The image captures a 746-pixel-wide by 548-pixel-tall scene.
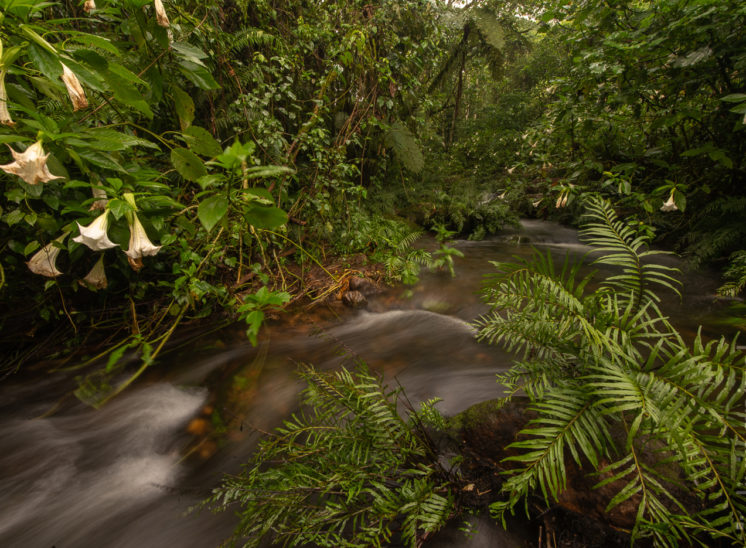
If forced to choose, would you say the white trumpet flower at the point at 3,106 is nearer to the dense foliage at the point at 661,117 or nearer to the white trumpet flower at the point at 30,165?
the white trumpet flower at the point at 30,165

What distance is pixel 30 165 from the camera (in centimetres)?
108

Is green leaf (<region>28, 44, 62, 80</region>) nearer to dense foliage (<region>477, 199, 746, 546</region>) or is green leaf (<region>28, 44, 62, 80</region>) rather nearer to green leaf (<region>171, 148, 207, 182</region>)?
green leaf (<region>171, 148, 207, 182</region>)

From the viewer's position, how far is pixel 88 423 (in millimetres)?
1862

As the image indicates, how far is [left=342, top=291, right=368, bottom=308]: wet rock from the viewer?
10.1 ft

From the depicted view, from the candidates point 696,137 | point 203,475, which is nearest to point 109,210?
point 203,475

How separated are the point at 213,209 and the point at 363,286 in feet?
7.57

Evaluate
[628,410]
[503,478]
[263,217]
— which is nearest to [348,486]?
[503,478]

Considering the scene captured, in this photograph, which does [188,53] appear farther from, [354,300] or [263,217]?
[354,300]

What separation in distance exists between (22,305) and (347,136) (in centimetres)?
343

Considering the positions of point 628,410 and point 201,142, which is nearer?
point 628,410

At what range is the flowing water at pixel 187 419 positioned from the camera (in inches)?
54.3

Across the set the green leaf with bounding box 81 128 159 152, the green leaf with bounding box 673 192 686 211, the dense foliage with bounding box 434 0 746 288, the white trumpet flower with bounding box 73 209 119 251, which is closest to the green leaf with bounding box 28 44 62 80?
the green leaf with bounding box 81 128 159 152

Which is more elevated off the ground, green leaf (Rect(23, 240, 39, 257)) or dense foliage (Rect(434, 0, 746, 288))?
dense foliage (Rect(434, 0, 746, 288))

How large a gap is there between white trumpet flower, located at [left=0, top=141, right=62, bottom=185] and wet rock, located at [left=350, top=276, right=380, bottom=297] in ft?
7.92
